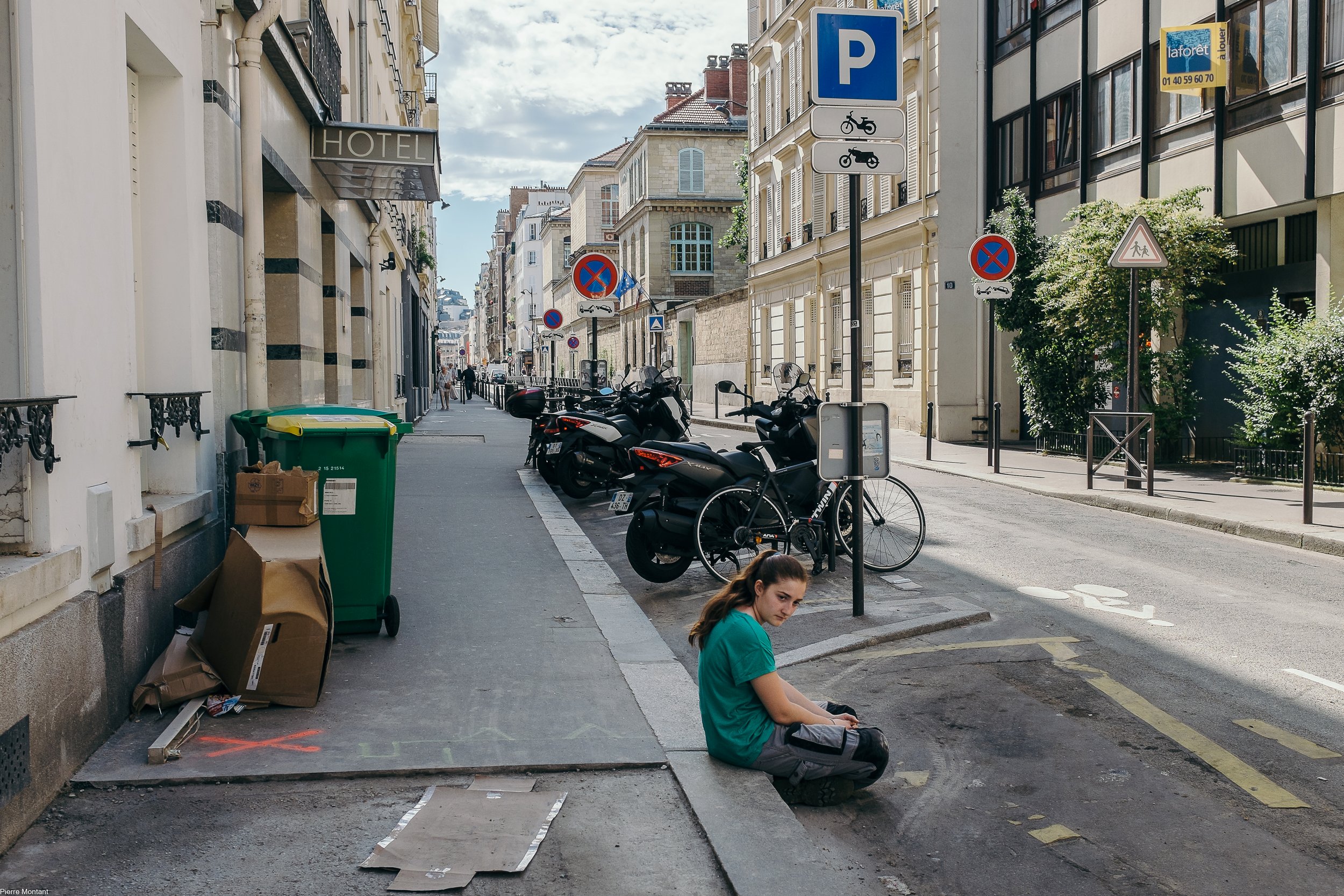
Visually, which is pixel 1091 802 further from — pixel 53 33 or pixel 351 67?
pixel 351 67

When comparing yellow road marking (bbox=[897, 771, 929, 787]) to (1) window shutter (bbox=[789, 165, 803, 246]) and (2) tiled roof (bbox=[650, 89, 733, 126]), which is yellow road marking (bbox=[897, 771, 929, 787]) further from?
(2) tiled roof (bbox=[650, 89, 733, 126])

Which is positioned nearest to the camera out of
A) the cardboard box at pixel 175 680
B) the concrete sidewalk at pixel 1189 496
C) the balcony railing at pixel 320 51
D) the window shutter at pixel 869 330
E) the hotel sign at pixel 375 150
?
the cardboard box at pixel 175 680

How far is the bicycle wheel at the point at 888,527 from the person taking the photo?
861 cm

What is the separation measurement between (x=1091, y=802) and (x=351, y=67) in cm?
1585

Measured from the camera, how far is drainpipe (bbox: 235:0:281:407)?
764 cm

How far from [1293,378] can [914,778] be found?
35.8 ft

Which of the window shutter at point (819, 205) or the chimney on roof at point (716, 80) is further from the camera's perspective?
the chimney on roof at point (716, 80)

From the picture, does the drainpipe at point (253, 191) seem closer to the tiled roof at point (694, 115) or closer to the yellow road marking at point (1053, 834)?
the yellow road marking at point (1053, 834)

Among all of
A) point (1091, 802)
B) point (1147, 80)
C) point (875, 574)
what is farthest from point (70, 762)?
point (1147, 80)

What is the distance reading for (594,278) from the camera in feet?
48.4

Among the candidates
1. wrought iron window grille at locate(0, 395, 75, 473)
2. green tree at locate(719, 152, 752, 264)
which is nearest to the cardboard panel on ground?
wrought iron window grille at locate(0, 395, 75, 473)

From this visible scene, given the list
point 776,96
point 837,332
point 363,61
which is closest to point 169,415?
point 363,61

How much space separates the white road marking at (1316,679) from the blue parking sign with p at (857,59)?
3733mm

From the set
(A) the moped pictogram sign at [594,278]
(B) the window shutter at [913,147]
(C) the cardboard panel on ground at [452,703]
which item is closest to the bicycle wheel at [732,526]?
(C) the cardboard panel on ground at [452,703]
